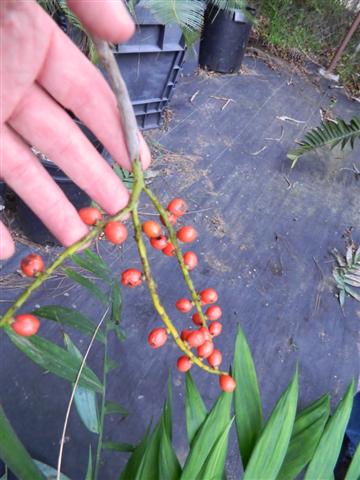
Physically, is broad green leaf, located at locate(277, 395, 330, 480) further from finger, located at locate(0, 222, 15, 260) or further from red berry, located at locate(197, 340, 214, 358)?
finger, located at locate(0, 222, 15, 260)

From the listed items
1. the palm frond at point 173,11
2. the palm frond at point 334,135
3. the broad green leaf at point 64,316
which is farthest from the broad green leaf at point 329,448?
the palm frond at point 334,135

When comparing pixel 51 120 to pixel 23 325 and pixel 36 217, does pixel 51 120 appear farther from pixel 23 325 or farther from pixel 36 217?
pixel 36 217

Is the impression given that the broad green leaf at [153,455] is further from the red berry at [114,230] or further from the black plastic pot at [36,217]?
the black plastic pot at [36,217]

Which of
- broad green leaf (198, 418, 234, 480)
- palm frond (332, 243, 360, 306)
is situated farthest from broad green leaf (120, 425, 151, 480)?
palm frond (332, 243, 360, 306)

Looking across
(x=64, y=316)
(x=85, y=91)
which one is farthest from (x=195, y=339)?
(x=85, y=91)

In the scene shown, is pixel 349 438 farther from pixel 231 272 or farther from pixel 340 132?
pixel 340 132

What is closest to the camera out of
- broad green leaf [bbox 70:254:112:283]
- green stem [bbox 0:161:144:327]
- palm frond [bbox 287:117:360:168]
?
green stem [bbox 0:161:144:327]

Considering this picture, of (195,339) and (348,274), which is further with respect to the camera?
(348,274)
